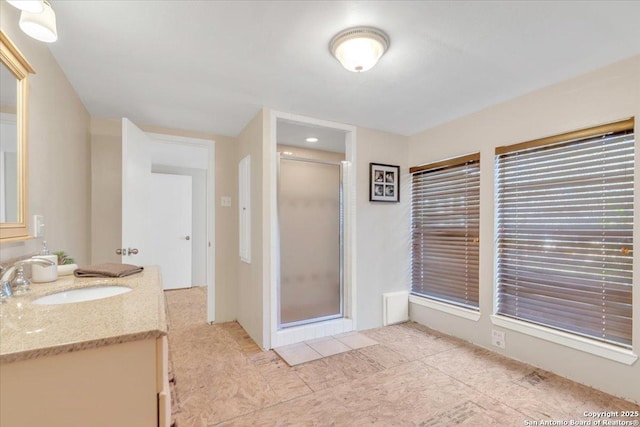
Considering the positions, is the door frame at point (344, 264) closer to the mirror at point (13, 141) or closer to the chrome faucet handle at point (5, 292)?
the mirror at point (13, 141)

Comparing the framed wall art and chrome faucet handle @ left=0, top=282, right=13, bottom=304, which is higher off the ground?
the framed wall art

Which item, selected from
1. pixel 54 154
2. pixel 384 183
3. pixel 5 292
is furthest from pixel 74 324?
pixel 384 183

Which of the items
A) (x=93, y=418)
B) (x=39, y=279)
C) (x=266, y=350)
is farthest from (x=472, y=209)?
(x=39, y=279)

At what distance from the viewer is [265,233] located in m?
2.66

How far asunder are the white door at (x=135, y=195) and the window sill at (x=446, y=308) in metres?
2.85

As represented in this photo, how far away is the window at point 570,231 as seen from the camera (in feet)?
6.24

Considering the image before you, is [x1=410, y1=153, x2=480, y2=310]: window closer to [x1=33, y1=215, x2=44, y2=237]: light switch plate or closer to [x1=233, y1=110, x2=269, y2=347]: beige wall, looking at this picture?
[x1=233, y1=110, x2=269, y2=347]: beige wall

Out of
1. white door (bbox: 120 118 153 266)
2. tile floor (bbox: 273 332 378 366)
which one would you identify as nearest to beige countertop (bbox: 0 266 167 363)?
white door (bbox: 120 118 153 266)

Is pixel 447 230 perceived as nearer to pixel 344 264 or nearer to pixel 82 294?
pixel 344 264

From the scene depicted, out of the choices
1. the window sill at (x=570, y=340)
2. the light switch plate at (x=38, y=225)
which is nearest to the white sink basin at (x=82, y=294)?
the light switch plate at (x=38, y=225)

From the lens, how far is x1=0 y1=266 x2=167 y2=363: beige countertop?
704 millimetres

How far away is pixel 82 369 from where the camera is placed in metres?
0.75

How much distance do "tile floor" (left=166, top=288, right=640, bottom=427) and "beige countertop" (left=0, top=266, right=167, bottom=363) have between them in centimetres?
107

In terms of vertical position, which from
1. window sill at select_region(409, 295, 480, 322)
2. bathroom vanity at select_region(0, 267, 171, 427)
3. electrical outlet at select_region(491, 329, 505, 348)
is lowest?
electrical outlet at select_region(491, 329, 505, 348)
